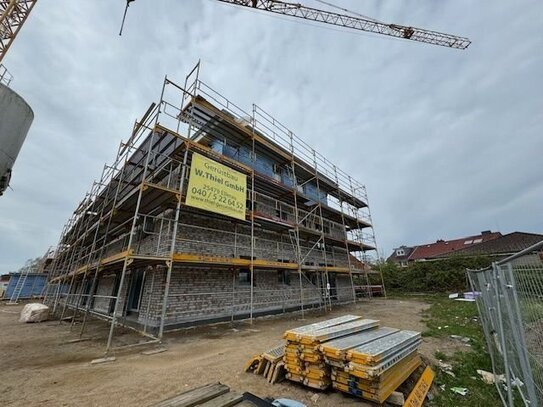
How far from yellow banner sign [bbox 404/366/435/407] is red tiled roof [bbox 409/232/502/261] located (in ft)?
132

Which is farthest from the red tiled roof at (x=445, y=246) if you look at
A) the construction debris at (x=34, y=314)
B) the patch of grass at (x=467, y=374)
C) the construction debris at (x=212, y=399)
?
the construction debris at (x=34, y=314)

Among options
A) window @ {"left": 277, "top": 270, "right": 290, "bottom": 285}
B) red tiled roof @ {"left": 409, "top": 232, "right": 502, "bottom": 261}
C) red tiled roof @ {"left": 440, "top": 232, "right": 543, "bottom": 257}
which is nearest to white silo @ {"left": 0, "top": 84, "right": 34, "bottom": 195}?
window @ {"left": 277, "top": 270, "right": 290, "bottom": 285}

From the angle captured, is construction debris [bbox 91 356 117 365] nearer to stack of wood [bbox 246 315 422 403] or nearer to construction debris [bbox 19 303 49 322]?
stack of wood [bbox 246 315 422 403]

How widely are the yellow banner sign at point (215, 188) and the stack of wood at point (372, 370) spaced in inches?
265

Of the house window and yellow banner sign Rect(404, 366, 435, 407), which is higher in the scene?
the house window

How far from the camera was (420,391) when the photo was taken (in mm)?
3666

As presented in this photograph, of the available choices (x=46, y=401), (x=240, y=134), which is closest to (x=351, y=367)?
(x=46, y=401)

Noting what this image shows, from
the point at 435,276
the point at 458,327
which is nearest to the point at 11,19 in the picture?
the point at 458,327

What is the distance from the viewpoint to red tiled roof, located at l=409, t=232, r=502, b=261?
37181 mm

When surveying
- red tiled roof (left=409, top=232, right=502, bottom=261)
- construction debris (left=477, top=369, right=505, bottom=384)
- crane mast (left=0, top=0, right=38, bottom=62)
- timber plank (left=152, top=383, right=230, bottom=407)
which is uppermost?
crane mast (left=0, top=0, right=38, bottom=62)

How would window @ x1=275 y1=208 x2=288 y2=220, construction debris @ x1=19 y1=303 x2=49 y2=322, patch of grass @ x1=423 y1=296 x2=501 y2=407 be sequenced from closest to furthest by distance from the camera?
patch of grass @ x1=423 y1=296 x2=501 y2=407 < construction debris @ x1=19 y1=303 x2=49 y2=322 < window @ x1=275 y1=208 x2=288 y2=220

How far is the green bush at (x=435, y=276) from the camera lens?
21.8 meters

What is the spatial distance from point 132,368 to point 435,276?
26136 mm

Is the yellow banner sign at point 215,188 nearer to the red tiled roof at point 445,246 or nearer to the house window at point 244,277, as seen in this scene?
the house window at point 244,277
